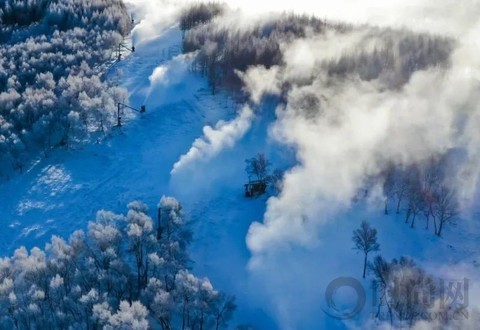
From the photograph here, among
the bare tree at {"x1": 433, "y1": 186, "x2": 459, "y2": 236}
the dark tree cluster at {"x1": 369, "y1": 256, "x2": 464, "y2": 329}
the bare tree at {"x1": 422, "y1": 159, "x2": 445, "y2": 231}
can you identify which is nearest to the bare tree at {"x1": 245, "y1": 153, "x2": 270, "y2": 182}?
the dark tree cluster at {"x1": 369, "y1": 256, "x2": 464, "y2": 329}

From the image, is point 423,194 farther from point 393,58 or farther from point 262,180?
point 393,58

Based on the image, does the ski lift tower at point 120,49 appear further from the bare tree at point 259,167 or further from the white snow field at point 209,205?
the bare tree at point 259,167

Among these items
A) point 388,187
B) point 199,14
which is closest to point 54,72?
point 199,14

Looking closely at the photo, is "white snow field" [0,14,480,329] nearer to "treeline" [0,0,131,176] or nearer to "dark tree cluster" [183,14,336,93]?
"dark tree cluster" [183,14,336,93]

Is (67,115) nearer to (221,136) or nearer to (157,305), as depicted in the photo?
(221,136)

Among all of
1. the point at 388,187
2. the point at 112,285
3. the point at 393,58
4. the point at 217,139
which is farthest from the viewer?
the point at 393,58

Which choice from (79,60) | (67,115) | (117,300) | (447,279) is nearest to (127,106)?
(67,115)
